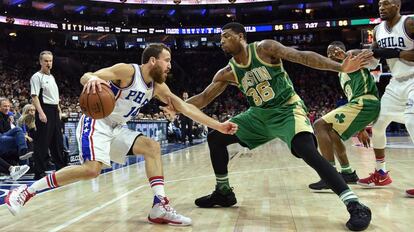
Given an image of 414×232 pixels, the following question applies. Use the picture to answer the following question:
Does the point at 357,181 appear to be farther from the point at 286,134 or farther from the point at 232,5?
the point at 232,5

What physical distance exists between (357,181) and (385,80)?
2334cm

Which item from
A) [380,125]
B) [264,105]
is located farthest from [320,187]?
[264,105]

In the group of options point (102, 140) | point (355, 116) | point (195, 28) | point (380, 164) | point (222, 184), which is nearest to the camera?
point (102, 140)

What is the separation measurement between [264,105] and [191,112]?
2.04 feet

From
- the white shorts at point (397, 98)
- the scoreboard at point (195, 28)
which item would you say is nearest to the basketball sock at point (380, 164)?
the white shorts at point (397, 98)

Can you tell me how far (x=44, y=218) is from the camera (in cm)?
335

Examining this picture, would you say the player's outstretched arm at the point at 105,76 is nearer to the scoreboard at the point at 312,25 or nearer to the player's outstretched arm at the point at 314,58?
the player's outstretched arm at the point at 314,58

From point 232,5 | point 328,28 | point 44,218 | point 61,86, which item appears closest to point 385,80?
point 328,28

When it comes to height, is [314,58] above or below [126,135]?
above

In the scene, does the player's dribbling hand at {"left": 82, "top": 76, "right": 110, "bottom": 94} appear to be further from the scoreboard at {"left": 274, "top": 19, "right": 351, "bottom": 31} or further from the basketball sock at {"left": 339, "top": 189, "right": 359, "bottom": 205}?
the scoreboard at {"left": 274, "top": 19, "right": 351, "bottom": 31}

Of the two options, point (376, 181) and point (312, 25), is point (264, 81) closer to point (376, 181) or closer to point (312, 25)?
point (376, 181)

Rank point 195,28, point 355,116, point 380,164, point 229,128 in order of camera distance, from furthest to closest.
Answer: point 195,28, point 380,164, point 355,116, point 229,128

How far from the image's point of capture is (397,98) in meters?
4.11

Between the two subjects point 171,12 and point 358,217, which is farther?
point 171,12
